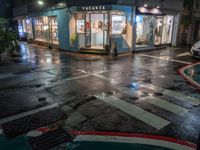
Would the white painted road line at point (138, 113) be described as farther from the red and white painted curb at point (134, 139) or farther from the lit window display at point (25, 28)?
the lit window display at point (25, 28)

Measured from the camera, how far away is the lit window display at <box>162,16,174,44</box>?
19.1m

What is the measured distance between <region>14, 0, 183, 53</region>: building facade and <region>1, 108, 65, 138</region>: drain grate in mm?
10002

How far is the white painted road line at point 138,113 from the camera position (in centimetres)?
482

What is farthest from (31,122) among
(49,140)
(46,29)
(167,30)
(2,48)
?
(167,30)

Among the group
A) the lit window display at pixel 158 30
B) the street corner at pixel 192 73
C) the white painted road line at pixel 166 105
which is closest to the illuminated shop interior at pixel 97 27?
the lit window display at pixel 158 30

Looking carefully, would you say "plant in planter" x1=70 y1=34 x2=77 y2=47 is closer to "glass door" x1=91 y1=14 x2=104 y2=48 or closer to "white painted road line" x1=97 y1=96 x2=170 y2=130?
"glass door" x1=91 y1=14 x2=104 y2=48

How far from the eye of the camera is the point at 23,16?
24219mm

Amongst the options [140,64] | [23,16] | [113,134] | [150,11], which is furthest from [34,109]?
[23,16]

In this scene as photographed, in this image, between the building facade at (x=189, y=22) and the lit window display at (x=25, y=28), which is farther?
the lit window display at (x=25, y=28)

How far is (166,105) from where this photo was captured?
5.89 meters

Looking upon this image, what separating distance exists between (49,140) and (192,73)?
27.6 feet

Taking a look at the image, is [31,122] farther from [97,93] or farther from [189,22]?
[189,22]

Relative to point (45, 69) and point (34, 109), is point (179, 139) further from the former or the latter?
point (45, 69)

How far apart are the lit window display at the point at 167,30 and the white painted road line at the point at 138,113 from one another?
50.2 feet
